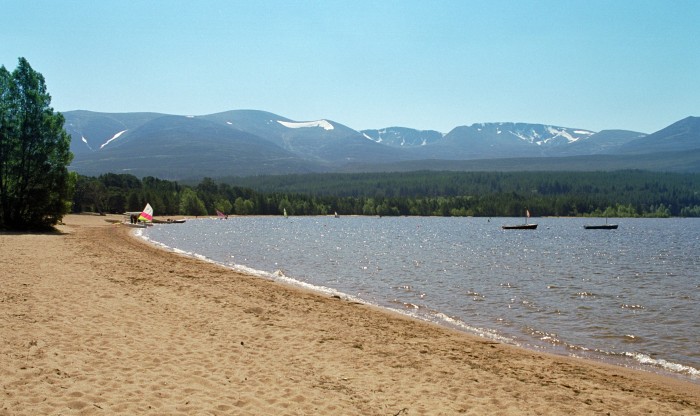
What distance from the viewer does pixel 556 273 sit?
143ft

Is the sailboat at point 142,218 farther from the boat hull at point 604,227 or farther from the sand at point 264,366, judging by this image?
the boat hull at point 604,227

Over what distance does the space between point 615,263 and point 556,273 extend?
14180 millimetres

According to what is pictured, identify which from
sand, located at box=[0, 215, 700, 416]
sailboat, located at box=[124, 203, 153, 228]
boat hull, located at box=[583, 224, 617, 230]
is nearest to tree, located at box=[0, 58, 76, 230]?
sand, located at box=[0, 215, 700, 416]

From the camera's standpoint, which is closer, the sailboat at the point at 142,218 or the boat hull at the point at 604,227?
the sailboat at the point at 142,218

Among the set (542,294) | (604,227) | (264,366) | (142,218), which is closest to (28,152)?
(542,294)

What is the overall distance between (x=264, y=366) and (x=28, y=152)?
53.2 metres

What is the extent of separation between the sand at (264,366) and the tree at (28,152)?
36685mm

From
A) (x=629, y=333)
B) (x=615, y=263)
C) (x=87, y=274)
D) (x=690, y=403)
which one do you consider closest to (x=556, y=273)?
(x=615, y=263)

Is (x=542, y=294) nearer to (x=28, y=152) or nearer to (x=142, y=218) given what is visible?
(x=28, y=152)

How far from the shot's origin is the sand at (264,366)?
431 inches

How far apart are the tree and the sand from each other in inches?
1444

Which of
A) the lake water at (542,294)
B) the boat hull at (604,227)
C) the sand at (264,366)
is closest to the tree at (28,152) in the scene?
the lake water at (542,294)

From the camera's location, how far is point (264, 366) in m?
13.9

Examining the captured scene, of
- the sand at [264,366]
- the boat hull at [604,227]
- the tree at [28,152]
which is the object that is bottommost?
the boat hull at [604,227]
